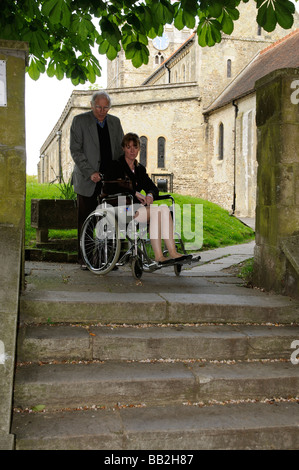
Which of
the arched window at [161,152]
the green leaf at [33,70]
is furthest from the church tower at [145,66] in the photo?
the green leaf at [33,70]

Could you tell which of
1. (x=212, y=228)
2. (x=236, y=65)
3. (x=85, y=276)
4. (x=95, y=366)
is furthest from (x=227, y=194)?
(x=95, y=366)

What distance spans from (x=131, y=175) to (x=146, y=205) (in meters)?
0.45

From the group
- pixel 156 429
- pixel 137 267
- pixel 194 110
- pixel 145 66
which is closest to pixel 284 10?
pixel 137 267

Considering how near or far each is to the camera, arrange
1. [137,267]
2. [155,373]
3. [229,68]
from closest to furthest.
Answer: [155,373], [137,267], [229,68]

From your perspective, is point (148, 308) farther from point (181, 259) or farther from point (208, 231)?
point (208, 231)

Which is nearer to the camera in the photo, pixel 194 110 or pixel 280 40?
pixel 280 40

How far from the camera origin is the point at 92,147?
18.7 feet

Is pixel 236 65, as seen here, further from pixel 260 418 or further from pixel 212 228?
pixel 260 418

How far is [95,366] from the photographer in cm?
332

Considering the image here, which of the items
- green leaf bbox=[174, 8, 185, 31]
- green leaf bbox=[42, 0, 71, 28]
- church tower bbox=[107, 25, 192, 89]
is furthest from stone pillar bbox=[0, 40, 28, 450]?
church tower bbox=[107, 25, 192, 89]

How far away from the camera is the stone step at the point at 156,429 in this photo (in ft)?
8.70

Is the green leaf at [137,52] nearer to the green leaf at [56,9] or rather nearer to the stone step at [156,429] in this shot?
the green leaf at [56,9]

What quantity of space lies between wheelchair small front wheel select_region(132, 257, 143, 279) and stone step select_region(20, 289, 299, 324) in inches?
32.6

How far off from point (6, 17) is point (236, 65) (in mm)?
27983
